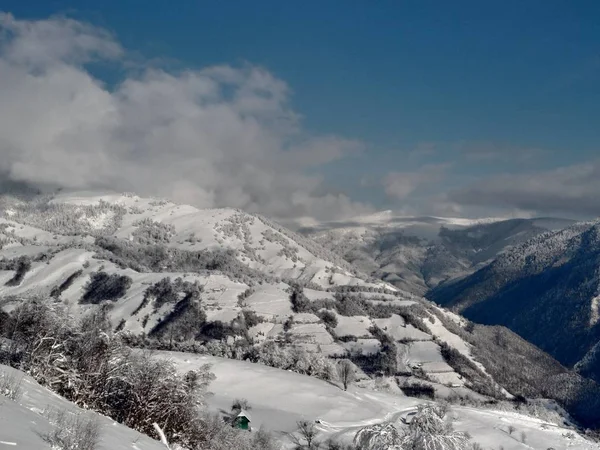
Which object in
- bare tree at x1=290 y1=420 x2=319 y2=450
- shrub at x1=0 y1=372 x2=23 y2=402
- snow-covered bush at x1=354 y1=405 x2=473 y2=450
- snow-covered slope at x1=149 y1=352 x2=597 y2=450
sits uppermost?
shrub at x1=0 y1=372 x2=23 y2=402

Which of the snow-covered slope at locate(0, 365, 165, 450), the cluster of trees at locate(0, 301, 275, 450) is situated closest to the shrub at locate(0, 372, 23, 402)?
the snow-covered slope at locate(0, 365, 165, 450)

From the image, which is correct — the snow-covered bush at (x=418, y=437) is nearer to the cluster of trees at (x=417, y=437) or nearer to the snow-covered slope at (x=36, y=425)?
the cluster of trees at (x=417, y=437)

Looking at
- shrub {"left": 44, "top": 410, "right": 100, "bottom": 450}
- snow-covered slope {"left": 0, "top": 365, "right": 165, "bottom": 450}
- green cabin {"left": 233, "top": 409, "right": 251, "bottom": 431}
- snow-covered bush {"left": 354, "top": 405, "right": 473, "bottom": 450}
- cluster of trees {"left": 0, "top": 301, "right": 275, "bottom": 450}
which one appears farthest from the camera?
green cabin {"left": 233, "top": 409, "right": 251, "bottom": 431}

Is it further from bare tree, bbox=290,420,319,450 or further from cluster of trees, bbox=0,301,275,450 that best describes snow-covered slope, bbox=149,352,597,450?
cluster of trees, bbox=0,301,275,450

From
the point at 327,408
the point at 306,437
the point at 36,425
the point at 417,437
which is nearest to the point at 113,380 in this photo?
the point at 36,425

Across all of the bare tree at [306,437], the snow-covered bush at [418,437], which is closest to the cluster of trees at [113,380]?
the snow-covered bush at [418,437]

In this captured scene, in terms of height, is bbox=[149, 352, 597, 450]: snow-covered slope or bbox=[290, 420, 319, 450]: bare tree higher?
bbox=[149, 352, 597, 450]: snow-covered slope

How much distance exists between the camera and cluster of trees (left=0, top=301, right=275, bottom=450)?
4038 cm

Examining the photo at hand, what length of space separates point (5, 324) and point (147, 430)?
33614mm

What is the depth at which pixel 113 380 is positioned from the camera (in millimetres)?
41438

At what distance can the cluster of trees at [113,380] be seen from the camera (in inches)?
1590

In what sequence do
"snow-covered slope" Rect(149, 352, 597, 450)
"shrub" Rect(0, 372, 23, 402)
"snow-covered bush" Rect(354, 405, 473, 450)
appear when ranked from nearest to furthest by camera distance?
"shrub" Rect(0, 372, 23, 402) < "snow-covered bush" Rect(354, 405, 473, 450) < "snow-covered slope" Rect(149, 352, 597, 450)

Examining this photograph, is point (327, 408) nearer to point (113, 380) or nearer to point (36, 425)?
point (113, 380)

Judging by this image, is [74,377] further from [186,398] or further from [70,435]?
[70,435]
